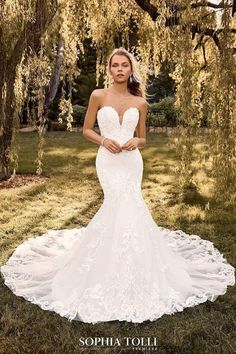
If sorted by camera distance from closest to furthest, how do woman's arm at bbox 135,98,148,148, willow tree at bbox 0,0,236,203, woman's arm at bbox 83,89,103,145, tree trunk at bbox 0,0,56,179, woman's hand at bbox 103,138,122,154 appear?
woman's hand at bbox 103,138,122,154, woman's arm at bbox 83,89,103,145, woman's arm at bbox 135,98,148,148, willow tree at bbox 0,0,236,203, tree trunk at bbox 0,0,56,179

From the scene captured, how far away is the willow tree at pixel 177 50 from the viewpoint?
15.7 ft

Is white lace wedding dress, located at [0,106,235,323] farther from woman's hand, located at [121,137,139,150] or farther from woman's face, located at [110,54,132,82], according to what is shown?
woman's face, located at [110,54,132,82]

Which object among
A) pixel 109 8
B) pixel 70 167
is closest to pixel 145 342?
pixel 109 8

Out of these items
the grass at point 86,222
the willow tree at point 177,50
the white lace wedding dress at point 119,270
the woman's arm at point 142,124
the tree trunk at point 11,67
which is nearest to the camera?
the grass at point 86,222

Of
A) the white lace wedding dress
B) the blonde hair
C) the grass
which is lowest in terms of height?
the grass

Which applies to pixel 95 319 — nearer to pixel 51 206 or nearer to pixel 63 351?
pixel 63 351

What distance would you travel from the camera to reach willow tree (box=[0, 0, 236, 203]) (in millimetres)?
4785

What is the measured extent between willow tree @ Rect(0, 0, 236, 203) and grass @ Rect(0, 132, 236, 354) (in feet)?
2.38

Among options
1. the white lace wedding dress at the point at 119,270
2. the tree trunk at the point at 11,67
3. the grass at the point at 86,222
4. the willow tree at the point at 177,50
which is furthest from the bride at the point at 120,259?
the tree trunk at the point at 11,67

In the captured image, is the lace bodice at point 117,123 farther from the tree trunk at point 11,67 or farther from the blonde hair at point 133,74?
the tree trunk at point 11,67

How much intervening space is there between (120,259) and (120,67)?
1.57m

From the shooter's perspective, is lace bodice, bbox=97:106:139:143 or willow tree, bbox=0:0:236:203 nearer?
lace bodice, bbox=97:106:139:143

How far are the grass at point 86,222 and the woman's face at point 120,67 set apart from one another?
1.95m

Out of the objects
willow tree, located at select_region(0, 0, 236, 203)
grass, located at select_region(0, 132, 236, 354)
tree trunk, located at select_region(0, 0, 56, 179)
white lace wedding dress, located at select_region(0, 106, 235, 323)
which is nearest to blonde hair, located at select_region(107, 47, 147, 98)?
white lace wedding dress, located at select_region(0, 106, 235, 323)
